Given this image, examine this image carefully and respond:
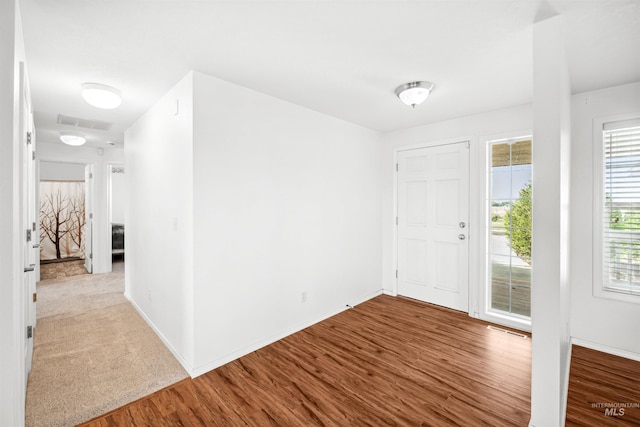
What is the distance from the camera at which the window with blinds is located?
8.79ft

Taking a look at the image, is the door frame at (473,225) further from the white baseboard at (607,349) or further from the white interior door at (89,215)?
the white interior door at (89,215)

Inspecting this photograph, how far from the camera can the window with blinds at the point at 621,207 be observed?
2.68 m

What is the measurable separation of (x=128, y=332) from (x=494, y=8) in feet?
13.8

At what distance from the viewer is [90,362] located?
8.36 ft

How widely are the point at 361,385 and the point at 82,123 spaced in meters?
4.62

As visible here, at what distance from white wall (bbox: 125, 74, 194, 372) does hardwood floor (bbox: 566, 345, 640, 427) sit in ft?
9.62

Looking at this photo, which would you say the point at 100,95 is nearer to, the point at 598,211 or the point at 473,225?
the point at 473,225

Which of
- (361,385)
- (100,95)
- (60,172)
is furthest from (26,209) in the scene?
(60,172)

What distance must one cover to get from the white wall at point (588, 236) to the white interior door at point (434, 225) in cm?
103

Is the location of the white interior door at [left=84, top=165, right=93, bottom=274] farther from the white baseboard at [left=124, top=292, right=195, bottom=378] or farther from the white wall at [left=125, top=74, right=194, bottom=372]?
the white baseboard at [left=124, top=292, right=195, bottom=378]

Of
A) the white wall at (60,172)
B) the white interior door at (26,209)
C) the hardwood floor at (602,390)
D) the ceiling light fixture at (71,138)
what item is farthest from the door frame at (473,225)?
the white wall at (60,172)

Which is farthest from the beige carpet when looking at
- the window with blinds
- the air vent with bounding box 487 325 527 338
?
the window with blinds

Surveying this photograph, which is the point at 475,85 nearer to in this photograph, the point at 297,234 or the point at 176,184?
the point at 297,234

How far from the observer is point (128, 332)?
3125 millimetres
